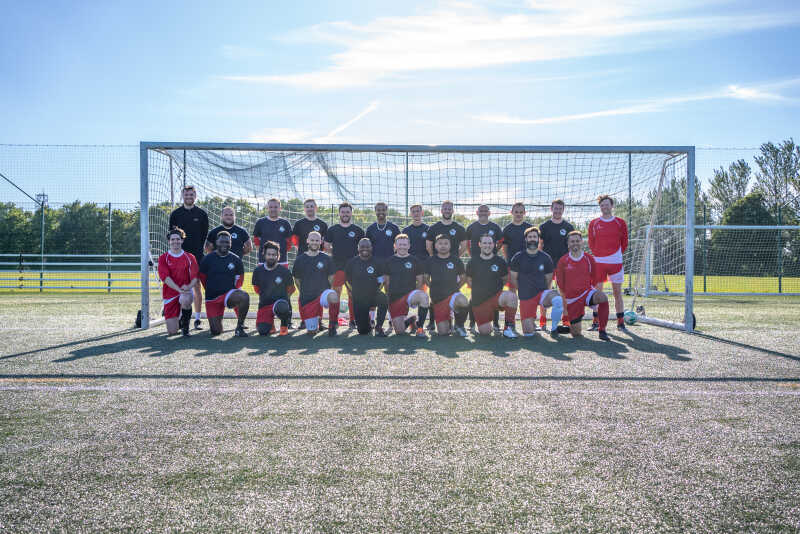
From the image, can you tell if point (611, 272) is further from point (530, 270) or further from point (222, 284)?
point (222, 284)

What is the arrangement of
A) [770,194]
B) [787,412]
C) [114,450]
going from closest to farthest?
[114,450]
[787,412]
[770,194]

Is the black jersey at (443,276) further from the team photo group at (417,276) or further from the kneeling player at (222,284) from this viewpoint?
the kneeling player at (222,284)

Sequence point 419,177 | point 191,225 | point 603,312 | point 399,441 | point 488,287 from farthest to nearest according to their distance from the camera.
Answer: point 419,177 → point 191,225 → point 488,287 → point 603,312 → point 399,441

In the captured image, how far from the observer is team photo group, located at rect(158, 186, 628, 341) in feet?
21.0

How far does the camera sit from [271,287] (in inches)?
261

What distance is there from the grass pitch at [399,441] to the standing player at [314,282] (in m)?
1.43

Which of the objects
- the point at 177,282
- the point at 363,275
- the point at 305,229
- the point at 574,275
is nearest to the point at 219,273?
the point at 177,282

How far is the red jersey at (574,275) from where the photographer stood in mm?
6289

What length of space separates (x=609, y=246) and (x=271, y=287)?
4656 mm

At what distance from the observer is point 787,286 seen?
16453 millimetres

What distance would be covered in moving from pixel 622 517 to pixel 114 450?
2.42 metres

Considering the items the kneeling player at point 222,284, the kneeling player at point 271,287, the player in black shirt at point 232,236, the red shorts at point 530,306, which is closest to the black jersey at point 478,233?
the red shorts at point 530,306

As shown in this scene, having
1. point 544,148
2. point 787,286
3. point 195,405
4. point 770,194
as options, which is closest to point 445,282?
point 544,148

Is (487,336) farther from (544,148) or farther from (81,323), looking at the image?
(81,323)
